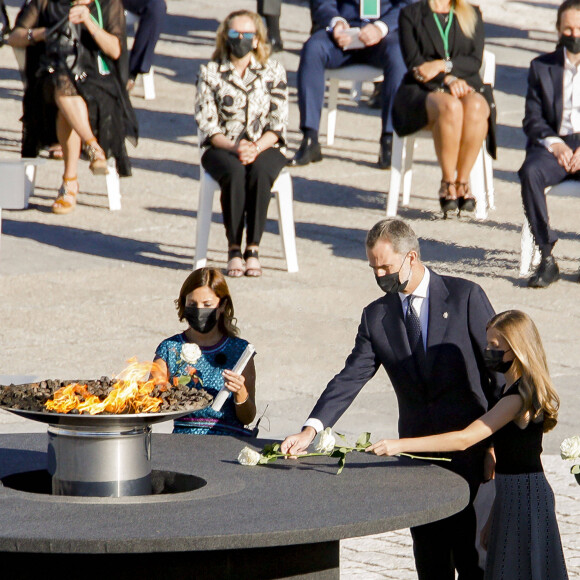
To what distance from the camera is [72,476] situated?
13.7 feet

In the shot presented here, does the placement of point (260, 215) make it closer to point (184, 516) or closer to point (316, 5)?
point (316, 5)

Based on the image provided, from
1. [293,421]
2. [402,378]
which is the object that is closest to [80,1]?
[293,421]

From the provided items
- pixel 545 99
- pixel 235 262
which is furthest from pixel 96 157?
pixel 545 99

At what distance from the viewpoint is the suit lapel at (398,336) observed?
4.97 meters

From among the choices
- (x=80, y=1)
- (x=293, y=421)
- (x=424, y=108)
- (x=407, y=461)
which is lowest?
(x=293, y=421)

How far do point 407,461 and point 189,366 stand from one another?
4.12 feet

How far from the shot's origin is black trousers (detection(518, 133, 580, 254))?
9445 millimetres

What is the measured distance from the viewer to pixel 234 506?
3.98 m

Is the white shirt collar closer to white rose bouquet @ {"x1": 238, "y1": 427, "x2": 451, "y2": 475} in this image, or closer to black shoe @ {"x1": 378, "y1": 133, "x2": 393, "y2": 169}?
white rose bouquet @ {"x1": 238, "y1": 427, "x2": 451, "y2": 475}

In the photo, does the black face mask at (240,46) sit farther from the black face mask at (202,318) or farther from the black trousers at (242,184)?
the black face mask at (202,318)

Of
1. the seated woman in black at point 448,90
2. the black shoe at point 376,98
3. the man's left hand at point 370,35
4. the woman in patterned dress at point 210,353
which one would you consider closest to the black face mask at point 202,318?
the woman in patterned dress at point 210,353

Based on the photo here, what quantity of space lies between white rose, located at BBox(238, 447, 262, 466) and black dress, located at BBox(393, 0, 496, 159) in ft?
21.7

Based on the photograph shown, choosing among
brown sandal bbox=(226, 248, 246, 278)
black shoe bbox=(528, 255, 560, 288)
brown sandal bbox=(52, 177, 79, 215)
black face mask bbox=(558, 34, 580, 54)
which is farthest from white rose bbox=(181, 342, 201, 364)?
brown sandal bbox=(52, 177, 79, 215)

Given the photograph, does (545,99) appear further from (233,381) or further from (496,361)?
(496,361)
